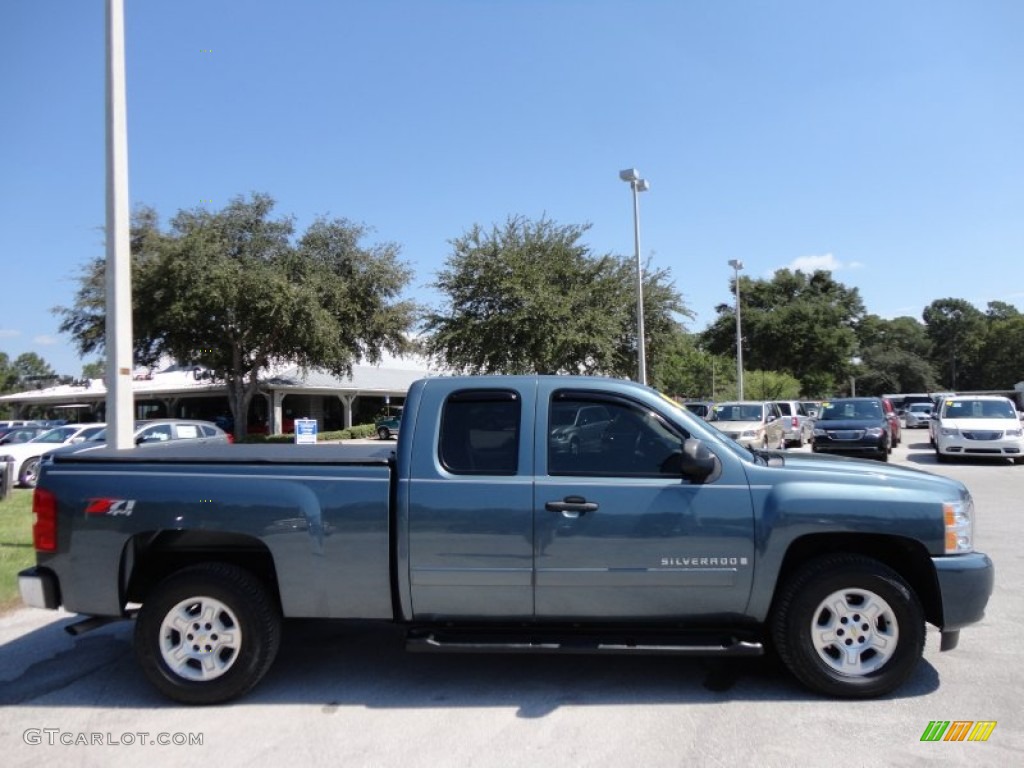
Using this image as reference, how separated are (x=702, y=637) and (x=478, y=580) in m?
1.38

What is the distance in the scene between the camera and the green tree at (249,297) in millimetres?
29359

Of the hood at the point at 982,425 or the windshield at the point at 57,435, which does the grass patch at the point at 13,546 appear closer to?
the windshield at the point at 57,435

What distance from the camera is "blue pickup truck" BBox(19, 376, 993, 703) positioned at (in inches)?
164

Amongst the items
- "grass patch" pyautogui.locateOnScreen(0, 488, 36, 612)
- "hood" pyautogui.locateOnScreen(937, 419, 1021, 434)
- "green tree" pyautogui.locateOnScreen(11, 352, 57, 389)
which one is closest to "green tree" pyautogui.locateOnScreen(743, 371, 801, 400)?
"hood" pyautogui.locateOnScreen(937, 419, 1021, 434)

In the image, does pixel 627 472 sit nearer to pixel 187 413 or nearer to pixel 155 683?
pixel 155 683

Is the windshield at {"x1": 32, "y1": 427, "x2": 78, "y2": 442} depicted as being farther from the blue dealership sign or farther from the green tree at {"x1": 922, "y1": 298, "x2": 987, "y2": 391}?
the green tree at {"x1": 922, "y1": 298, "x2": 987, "y2": 391}

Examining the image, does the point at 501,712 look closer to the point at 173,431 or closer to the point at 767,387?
the point at 173,431

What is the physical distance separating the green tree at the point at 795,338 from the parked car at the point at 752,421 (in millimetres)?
43746

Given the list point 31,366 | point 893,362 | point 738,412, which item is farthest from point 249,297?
point 31,366

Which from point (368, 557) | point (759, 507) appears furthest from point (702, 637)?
point (368, 557)

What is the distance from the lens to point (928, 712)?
4051 mm

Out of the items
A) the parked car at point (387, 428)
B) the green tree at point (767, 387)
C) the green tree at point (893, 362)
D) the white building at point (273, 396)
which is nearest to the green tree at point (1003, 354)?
the green tree at point (893, 362)

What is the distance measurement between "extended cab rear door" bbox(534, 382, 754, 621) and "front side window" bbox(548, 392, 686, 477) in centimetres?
10

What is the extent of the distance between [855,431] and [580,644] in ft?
54.8
